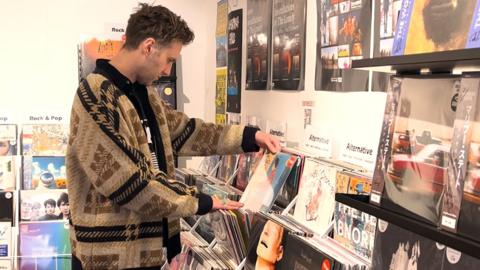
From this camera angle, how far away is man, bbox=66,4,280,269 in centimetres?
171

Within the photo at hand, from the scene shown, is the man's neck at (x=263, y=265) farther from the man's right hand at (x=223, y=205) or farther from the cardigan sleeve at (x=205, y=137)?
the cardigan sleeve at (x=205, y=137)

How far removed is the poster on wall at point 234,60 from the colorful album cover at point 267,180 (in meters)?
0.81

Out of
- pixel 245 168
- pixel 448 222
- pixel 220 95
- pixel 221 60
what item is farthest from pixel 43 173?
pixel 448 222

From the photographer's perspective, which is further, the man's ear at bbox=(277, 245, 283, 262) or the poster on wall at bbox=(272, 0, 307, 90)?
the poster on wall at bbox=(272, 0, 307, 90)

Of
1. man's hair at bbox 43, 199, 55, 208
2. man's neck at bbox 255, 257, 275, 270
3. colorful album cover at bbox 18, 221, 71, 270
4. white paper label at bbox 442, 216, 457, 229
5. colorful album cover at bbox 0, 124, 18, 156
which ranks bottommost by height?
colorful album cover at bbox 18, 221, 71, 270

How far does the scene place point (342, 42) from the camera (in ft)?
6.37

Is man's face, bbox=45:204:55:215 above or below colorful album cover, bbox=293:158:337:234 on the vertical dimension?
below

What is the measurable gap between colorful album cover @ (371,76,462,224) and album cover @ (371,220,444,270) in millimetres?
123

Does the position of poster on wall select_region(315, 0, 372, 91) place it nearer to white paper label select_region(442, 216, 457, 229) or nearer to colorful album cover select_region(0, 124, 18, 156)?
white paper label select_region(442, 216, 457, 229)

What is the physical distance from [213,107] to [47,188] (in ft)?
3.65

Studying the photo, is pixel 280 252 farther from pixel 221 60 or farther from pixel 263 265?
pixel 221 60

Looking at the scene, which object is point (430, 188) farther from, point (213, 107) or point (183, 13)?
point (183, 13)

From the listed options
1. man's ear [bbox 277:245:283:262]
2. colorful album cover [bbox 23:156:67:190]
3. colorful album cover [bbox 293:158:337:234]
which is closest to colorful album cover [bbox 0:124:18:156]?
colorful album cover [bbox 23:156:67:190]

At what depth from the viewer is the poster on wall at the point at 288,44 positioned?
227cm
